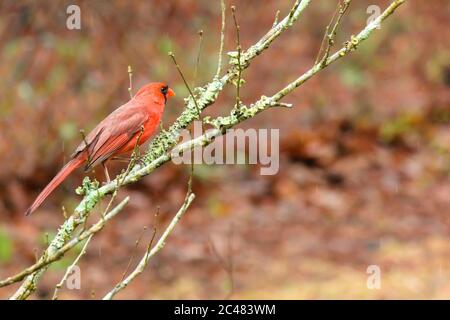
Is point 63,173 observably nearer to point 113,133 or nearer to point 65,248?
point 113,133

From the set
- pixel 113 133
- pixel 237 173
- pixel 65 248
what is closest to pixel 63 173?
pixel 113 133

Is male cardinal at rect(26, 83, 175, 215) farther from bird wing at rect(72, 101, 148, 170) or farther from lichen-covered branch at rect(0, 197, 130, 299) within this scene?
lichen-covered branch at rect(0, 197, 130, 299)

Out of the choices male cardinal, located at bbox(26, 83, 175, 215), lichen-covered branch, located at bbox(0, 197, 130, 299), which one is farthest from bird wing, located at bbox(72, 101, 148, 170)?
lichen-covered branch, located at bbox(0, 197, 130, 299)

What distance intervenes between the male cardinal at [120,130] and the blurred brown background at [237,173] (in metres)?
3.74

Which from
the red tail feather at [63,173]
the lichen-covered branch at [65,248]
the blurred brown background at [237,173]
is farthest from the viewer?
the blurred brown background at [237,173]

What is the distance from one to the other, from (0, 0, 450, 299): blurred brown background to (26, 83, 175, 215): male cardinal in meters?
3.74

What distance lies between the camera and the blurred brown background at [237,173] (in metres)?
7.19

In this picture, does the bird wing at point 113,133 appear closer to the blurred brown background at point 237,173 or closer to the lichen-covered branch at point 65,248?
the lichen-covered branch at point 65,248

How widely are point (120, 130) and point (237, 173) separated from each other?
241 inches

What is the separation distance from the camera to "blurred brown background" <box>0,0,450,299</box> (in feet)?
23.6

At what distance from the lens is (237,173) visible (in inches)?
360

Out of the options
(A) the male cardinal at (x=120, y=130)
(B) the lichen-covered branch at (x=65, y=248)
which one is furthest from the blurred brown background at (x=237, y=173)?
(B) the lichen-covered branch at (x=65, y=248)

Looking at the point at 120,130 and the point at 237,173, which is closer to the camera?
the point at 120,130
